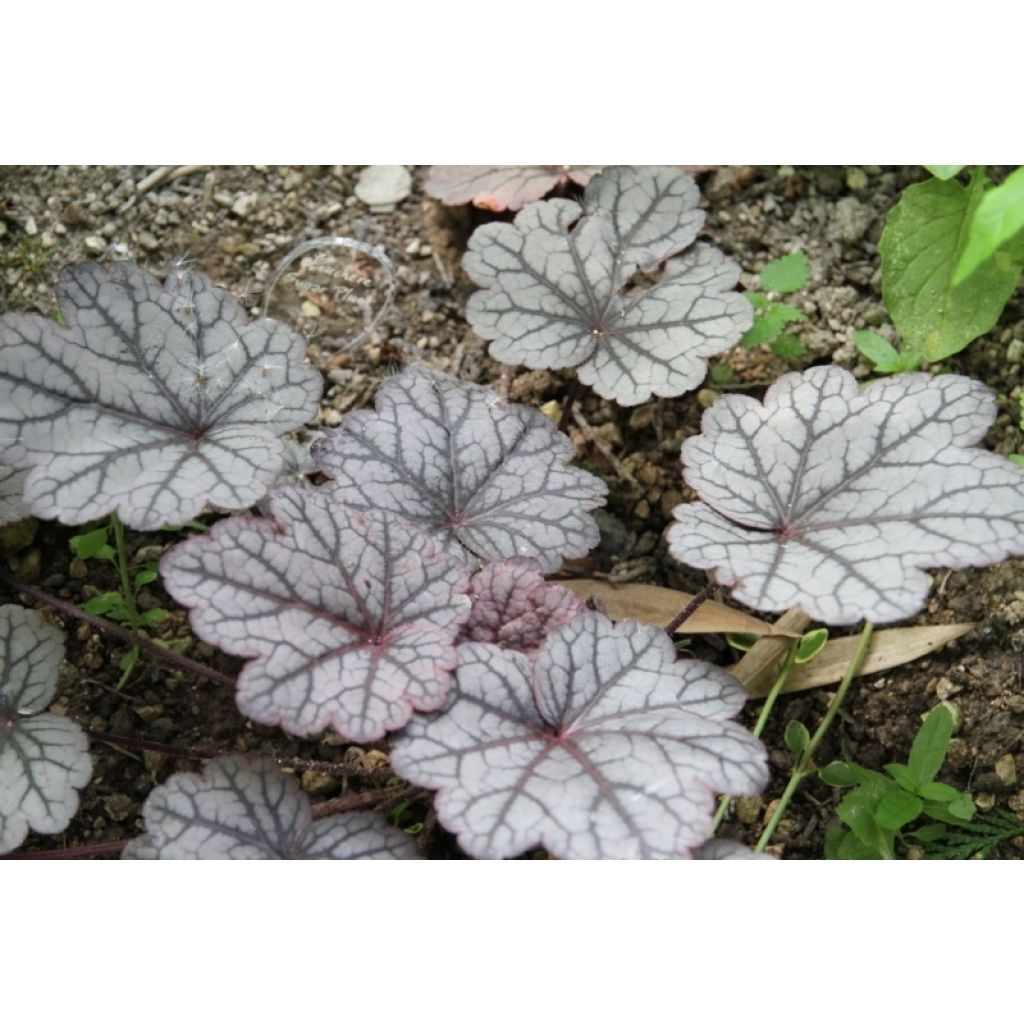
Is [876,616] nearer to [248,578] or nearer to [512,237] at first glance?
[248,578]

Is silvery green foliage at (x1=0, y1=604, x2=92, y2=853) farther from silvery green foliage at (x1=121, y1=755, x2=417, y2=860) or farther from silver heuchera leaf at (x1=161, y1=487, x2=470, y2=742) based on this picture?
silver heuchera leaf at (x1=161, y1=487, x2=470, y2=742)

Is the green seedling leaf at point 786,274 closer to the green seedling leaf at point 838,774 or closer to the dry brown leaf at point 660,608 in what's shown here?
the dry brown leaf at point 660,608

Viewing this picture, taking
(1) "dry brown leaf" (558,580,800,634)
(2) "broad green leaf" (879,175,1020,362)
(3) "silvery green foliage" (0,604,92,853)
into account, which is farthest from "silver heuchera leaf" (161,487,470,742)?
(2) "broad green leaf" (879,175,1020,362)

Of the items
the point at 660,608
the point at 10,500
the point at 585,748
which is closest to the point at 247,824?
the point at 585,748

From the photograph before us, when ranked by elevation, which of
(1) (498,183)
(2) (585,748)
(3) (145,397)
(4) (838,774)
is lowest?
(4) (838,774)

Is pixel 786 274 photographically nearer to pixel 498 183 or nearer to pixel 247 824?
pixel 498 183

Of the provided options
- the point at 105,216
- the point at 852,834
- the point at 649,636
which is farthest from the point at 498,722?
the point at 105,216

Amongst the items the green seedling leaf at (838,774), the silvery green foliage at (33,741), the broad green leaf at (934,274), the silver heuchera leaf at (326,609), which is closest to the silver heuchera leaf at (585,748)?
the silver heuchera leaf at (326,609)
